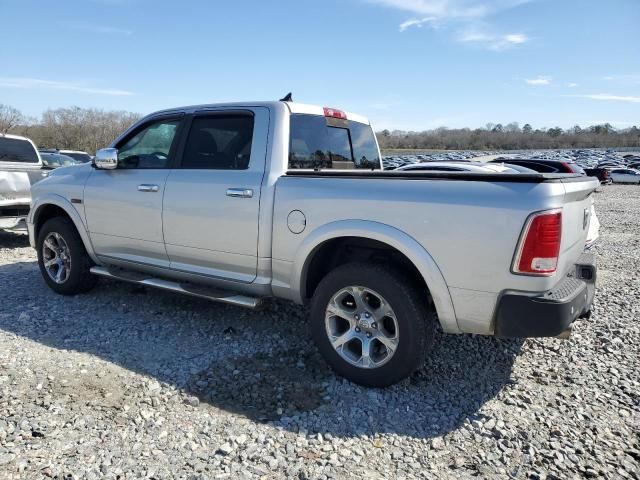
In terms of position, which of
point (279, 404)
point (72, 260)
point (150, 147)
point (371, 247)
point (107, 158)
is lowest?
point (279, 404)

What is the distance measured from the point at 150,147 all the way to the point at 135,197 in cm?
52

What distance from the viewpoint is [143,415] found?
2811mm

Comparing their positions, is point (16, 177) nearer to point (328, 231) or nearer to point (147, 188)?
point (147, 188)

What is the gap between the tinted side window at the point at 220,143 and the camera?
3764mm

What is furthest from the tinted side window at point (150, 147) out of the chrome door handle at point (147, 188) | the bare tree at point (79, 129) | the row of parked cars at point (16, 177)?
the bare tree at point (79, 129)

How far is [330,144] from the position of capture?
14.1 ft

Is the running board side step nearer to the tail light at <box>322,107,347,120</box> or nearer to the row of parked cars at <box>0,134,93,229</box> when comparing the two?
the tail light at <box>322,107,347,120</box>

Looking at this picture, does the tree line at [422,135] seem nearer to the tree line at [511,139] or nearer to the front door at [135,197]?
the tree line at [511,139]

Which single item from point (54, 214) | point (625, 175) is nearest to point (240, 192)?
point (54, 214)

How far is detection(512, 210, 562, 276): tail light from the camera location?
252 centimetres

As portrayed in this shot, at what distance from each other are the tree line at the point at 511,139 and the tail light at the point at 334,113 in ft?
375

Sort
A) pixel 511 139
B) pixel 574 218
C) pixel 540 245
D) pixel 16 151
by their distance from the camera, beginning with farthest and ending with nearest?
pixel 511 139, pixel 16 151, pixel 574 218, pixel 540 245

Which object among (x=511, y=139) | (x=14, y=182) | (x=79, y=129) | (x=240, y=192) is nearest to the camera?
(x=240, y=192)

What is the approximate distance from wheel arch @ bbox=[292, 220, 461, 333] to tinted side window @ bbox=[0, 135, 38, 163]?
720 centimetres
